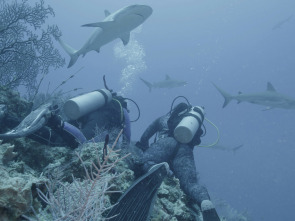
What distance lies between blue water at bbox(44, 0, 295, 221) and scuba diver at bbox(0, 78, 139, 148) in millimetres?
99149

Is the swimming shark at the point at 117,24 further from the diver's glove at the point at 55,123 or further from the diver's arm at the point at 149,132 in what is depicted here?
the diver's glove at the point at 55,123

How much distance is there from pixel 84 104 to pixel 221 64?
617 feet

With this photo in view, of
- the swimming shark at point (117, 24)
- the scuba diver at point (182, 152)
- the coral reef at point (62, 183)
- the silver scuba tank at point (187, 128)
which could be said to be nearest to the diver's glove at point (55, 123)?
the coral reef at point (62, 183)

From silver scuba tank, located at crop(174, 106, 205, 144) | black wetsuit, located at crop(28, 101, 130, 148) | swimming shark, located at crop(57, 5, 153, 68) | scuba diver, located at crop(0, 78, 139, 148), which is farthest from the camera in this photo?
swimming shark, located at crop(57, 5, 153, 68)

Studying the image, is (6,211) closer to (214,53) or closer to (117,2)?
(117,2)

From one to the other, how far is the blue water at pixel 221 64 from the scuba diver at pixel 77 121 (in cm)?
9915

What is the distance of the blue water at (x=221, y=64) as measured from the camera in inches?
4665

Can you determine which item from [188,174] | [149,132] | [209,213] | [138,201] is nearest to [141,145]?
[149,132]

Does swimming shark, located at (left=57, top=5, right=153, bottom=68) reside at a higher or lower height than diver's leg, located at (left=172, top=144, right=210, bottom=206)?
higher

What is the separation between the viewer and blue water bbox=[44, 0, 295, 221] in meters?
118

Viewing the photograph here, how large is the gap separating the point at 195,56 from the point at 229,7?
4403 cm

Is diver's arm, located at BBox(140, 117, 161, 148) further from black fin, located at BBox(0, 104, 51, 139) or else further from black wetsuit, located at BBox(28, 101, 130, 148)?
black fin, located at BBox(0, 104, 51, 139)

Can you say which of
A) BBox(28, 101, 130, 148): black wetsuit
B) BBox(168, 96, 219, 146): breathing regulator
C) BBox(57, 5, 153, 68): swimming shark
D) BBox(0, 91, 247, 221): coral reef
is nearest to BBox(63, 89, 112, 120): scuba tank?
BBox(28, 101, 130, 148): black wetsuit

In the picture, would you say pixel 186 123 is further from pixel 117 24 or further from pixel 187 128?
pixel 117 24
